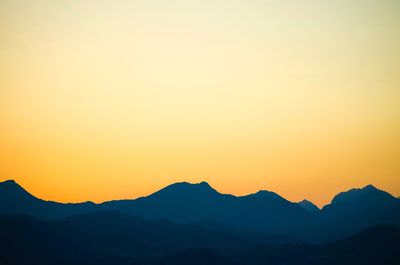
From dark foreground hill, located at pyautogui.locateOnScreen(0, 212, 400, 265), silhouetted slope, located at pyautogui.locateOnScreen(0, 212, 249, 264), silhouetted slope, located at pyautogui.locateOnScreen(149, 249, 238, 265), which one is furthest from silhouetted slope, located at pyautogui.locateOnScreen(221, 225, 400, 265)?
silhouetted slope, located at pyautogui.locateOnScreen(0, 212, 249, 264)

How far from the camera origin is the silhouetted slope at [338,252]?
160 metres

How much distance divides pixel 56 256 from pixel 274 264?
84540 millimetres

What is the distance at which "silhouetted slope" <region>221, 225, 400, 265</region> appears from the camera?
16030 cm

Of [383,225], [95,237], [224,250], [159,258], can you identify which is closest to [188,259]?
[159,258]

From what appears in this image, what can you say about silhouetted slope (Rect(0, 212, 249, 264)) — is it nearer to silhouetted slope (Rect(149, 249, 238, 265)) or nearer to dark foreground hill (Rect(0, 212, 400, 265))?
dark foreground hill (Rect(0, 212, 400, 265))

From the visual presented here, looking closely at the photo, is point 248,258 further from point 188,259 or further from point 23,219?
point 23,219

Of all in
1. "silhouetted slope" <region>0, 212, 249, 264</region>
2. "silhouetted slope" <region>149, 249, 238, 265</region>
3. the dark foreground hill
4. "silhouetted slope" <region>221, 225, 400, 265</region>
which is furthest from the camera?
"silhouetted slope" <region>221, 225, 400, 265</region>

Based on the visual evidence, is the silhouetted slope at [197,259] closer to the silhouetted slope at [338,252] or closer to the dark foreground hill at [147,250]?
the dark foreground hill at [147,250]

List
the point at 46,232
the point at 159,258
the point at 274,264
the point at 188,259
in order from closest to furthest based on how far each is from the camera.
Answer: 1. the point at 188,259
2. the point at 159,258
3. the point at 274,264
4. the point at 46,232

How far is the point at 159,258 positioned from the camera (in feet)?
505

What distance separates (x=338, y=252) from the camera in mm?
172000

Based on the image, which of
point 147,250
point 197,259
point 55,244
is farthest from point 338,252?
point 55,244

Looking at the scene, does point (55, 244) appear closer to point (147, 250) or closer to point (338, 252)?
point (147, 250)

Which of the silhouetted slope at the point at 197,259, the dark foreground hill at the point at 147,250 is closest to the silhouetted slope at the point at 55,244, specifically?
the dark foreground hill at the point at 147,250
